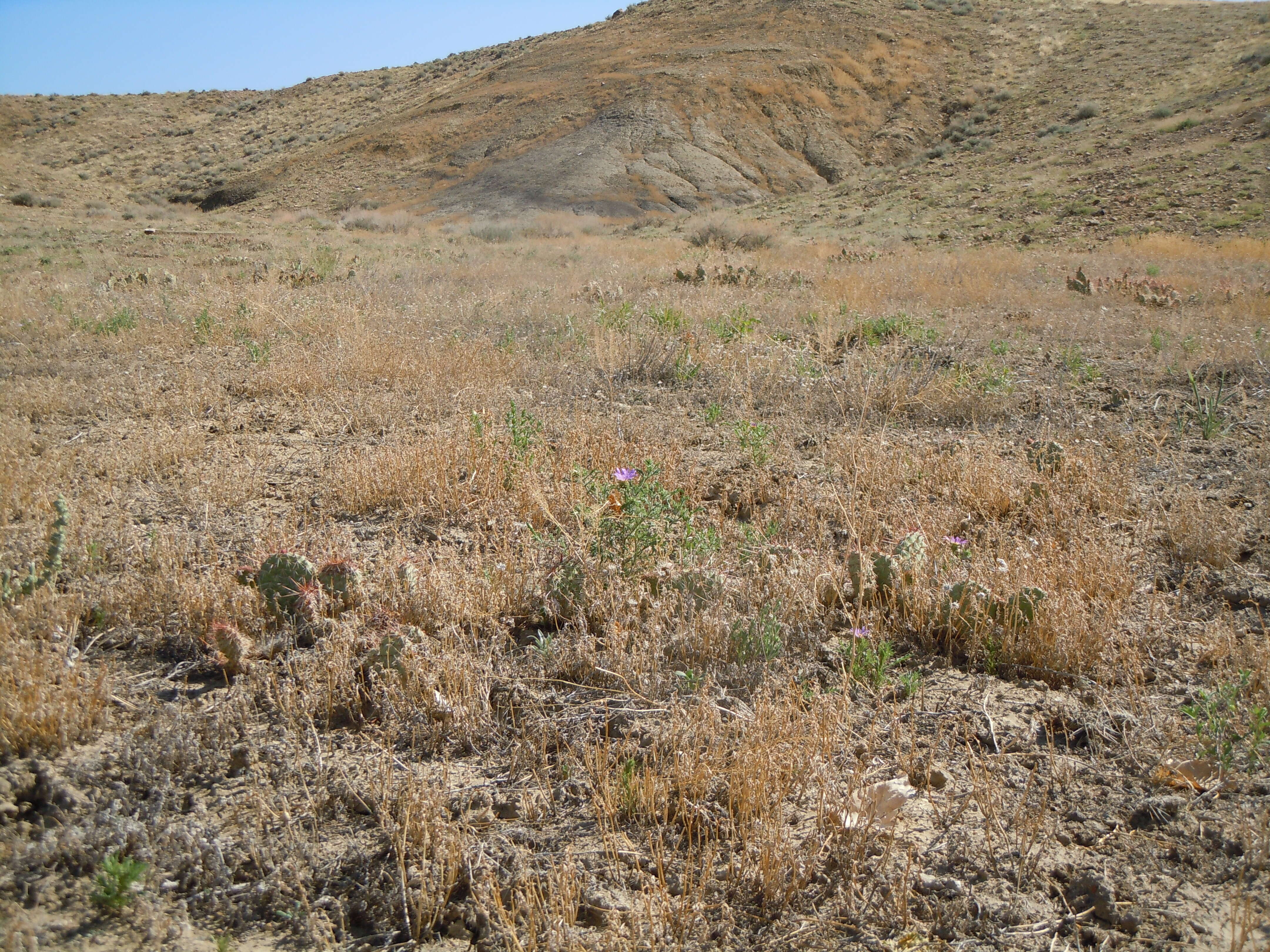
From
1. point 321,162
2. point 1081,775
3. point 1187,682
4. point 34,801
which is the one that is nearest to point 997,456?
point 1187,682

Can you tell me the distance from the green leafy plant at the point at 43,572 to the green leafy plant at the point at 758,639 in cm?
250

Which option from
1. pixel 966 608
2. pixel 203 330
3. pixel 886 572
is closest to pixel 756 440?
pixel 886 572

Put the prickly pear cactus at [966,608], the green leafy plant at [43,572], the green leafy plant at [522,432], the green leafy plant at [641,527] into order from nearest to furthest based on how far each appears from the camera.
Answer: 1. the green leafy plant at [43,572]
2. the prickly pear cactus at [966,608]
3. the green leafy plant at [641,527]
4. the green leafy plant at [522,432]

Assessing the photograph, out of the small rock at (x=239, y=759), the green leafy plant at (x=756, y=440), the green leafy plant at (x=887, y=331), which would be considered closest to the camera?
the small rock at (x=239, y=759)

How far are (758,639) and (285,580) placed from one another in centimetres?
179

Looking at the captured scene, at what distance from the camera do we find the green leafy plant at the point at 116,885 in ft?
5.94

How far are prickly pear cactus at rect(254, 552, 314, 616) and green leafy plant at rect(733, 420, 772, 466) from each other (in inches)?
100

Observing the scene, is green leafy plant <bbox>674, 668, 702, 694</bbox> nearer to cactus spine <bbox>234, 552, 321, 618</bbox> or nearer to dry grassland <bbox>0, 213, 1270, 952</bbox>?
dry grassland <bbox>0, 213, 1270, 952</bbox>

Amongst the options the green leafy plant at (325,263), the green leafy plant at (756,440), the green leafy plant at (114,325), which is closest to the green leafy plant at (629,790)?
the green leafy plant at (756,440)

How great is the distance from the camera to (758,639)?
9.35 ft

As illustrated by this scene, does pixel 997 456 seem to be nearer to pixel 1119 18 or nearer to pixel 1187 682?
pixel 1187 682

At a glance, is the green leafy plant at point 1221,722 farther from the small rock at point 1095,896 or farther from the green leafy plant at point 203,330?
the green leafy plant at point 203,330

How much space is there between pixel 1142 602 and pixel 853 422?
8.60 feet

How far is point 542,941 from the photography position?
1796 mm
